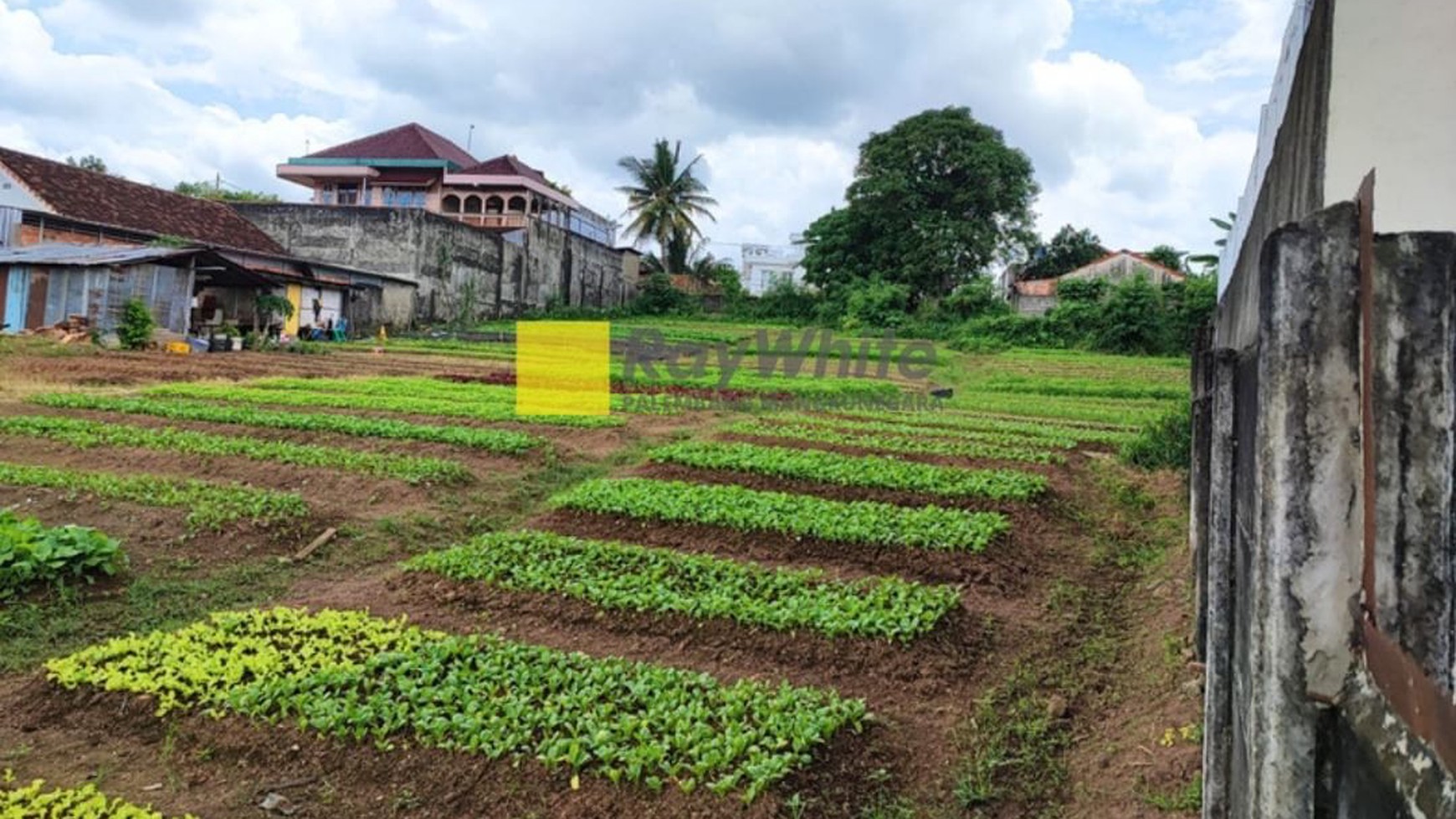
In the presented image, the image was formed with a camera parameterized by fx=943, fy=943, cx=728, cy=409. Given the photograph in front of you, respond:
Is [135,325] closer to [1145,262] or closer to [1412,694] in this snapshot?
[1412,694]

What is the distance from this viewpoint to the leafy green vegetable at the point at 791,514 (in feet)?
29.3

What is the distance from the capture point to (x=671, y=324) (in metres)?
46.0

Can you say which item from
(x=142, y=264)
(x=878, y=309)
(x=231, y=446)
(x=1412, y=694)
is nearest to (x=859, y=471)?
(x=231, y=446)

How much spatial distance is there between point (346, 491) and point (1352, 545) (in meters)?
10.8

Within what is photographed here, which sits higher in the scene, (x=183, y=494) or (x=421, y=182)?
(x=421, y=182)

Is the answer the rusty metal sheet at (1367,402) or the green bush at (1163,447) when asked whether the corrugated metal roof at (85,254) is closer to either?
the green bush at (1163,447)

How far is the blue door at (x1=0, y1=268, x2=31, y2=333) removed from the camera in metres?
25.7

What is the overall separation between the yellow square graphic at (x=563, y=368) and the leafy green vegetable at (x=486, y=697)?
439 inches

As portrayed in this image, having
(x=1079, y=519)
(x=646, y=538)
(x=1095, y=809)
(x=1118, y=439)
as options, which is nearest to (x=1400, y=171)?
(x=1095, y=809)

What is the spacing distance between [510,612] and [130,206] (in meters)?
35.3

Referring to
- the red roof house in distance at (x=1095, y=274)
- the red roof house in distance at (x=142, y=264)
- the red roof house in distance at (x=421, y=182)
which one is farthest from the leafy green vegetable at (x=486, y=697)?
the red roof house in distance at (x=1095, y=274)

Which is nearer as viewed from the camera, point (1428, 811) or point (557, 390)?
point (1428, 811)

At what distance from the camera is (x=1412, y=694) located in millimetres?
1082

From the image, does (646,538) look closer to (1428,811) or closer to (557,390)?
(1428,811)
